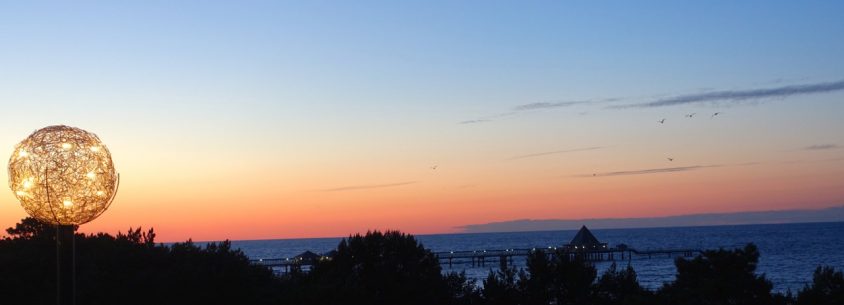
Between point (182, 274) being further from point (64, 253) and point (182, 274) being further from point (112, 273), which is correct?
point (64, 253)

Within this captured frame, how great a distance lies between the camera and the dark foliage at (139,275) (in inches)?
1419

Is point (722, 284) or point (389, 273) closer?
point (722, 284)

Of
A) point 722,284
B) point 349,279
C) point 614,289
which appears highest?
point 349,279

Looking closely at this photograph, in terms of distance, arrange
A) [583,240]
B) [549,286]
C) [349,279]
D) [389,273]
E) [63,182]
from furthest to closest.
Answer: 1. [583,240]
2. [549,286]
3. [389,273]
4. [349,279]
5. [63,182]

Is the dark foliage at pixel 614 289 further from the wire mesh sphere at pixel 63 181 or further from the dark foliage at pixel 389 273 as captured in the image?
the wire mesh sphere at pixel 63 181

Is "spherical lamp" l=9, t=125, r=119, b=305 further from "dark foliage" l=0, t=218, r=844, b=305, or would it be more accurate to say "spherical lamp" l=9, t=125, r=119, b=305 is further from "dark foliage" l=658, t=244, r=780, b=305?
"dark foliage" l=658, t=244, r=780, b=305

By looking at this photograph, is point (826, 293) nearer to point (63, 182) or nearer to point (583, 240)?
point (63, 182)

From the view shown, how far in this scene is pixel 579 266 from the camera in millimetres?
46000

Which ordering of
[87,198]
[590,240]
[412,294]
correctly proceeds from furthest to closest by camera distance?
[590,240], [412,294], [87,198]

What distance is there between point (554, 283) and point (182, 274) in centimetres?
1798

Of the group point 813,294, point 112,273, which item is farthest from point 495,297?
point 112,273

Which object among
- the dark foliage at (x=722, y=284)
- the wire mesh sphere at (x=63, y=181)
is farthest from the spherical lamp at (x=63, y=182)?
the dark foliage at (x=722, y=284)

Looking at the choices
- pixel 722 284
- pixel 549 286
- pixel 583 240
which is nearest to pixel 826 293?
pixel 722 284

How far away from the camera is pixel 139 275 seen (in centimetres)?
3659
